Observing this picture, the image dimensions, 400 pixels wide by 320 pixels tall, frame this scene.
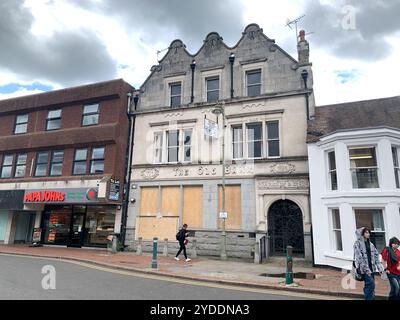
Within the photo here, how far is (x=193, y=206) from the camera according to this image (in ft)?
57.1

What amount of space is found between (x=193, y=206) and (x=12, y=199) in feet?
42.0

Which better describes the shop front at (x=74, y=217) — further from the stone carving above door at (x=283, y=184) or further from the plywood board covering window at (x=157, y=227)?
the stone carving above door at (x=283, y=184)

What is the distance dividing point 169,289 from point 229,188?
29.0 ft

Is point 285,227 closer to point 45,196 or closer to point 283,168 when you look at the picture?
point 283,168

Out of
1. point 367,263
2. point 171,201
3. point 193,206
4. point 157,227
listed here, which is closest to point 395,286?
point 367,263

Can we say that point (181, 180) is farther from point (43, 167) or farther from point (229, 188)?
point (43, 167)

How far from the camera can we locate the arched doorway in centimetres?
1487

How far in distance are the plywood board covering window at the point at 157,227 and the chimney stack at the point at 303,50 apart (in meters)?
11.1

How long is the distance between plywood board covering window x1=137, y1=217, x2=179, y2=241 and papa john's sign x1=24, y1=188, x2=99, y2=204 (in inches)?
121

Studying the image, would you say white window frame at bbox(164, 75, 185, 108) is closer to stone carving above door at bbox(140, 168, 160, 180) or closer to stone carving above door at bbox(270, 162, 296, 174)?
stone carving above door at bbox(140, 168, 160, 180)

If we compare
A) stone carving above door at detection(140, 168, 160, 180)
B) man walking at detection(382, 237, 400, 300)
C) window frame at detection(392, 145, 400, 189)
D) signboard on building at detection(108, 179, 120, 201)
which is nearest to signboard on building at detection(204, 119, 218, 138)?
stone carving above door at detection(140, 168, 160, 180)

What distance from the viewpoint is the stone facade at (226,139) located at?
1568 centimetres

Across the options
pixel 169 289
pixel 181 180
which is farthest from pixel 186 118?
pixel 169 289

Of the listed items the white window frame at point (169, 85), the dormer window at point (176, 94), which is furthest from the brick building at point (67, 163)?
the dormer window at point (176, 94)
